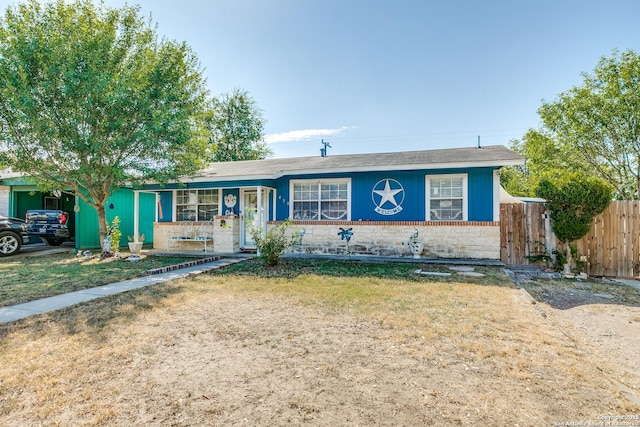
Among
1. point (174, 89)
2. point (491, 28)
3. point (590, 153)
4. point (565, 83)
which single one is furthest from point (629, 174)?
point (174, 89)

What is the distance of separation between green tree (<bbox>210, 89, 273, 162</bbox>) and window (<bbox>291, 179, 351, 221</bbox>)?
20.3 m

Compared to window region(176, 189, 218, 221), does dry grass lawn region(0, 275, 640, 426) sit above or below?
below

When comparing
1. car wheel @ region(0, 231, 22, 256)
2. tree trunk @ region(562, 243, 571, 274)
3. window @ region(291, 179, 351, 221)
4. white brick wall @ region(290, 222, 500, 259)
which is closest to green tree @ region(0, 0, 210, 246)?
car wheel @ region(0, 231, 22, 256)

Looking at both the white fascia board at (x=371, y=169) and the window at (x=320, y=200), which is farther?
the window at (x=320, y=200)

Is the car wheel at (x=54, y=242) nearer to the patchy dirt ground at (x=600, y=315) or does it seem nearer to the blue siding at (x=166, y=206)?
the blue siding at (x=166, y=206)

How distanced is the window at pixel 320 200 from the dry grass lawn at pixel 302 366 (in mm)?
6310

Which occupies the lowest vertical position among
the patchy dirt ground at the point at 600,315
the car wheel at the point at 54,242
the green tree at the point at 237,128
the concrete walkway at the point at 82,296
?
the patchy dirt ground at the point at 600,315

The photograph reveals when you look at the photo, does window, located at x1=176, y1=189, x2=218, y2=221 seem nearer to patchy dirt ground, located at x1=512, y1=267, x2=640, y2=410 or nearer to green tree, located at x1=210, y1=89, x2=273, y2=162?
patchy dirt ground, located at x1=512, y1=267, x2=640, y2=410

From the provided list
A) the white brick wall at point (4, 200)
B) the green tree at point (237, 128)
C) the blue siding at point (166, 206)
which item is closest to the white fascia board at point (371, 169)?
the blue siding at point (166, 206)

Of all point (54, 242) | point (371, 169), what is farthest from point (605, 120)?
point (54, 242)

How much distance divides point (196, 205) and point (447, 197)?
359 inches

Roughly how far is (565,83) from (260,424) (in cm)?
1804

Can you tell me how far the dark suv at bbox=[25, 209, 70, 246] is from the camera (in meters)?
12.6

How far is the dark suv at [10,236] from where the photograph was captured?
37.7 feet
